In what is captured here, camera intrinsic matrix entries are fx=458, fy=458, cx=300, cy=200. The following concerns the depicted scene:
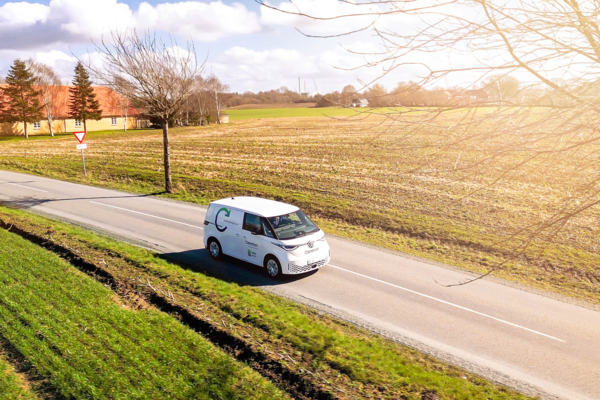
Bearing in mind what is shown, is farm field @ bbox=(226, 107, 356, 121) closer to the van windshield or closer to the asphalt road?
the asphalt road

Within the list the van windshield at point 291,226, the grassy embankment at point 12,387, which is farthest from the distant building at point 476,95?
the van windshield at point 291,226

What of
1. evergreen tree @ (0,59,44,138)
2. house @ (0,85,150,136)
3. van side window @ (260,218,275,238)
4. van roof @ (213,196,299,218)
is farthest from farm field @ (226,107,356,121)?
van side window @ (260,218,275,238)

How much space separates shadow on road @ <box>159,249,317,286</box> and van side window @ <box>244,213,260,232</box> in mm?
1202

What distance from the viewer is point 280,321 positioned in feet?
30.3

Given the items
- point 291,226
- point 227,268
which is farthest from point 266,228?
point 227,268

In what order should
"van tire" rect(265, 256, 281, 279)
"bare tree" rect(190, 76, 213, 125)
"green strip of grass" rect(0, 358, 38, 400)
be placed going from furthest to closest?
"bare tree" rect(190, 76, 213, 125) → "van tire" rect(265, 256, 281, 279) → "green strip of grass" rect(0, 358, 38, 400)

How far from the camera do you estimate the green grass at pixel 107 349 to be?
6.84m

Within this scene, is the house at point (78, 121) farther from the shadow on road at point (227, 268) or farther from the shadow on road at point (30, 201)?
the shadow on road at point (227, 268)

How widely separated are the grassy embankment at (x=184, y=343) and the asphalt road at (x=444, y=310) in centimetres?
71

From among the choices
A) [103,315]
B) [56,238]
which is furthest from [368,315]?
[56,238]

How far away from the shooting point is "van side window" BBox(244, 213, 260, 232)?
40.4ft

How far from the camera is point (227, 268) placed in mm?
12867

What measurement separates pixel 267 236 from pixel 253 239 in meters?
0.48

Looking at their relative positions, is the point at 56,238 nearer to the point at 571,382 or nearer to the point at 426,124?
the point at 426,124
